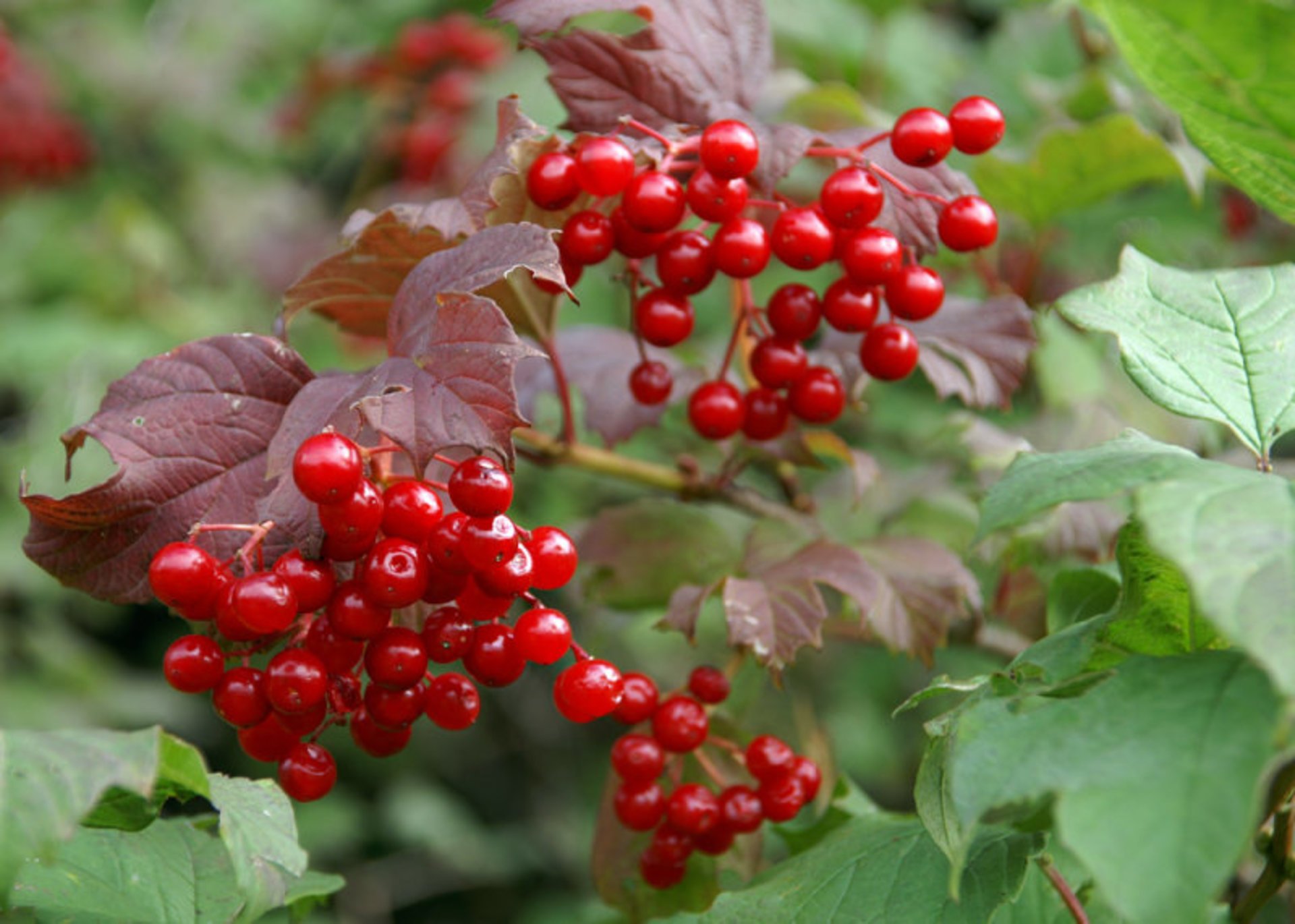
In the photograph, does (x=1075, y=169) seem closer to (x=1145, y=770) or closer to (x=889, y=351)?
(x=889, y=351)

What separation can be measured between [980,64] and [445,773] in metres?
2.55

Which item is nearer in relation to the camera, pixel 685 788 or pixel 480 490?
pixel 480 490

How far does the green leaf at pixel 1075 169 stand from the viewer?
5.34 ft

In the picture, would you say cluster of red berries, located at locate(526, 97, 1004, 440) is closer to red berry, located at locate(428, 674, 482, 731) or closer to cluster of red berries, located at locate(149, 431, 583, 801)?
cluster of red berries, located at locate(149, 431, 583, 801)

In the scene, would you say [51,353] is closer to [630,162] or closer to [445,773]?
[445,773]

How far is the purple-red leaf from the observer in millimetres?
952

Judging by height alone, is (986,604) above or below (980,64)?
below

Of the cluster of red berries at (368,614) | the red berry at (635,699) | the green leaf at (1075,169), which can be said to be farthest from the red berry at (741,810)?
the green leaf at (1075,169)

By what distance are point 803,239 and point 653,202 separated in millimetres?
157

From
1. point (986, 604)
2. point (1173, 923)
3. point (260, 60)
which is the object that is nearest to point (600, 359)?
point (986, 604)

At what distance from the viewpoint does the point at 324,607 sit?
923 mm

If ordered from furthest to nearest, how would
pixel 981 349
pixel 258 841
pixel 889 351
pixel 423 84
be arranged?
pixel 423 84 < pixel 981 349 < pixel 889 351 < pixel 258 841

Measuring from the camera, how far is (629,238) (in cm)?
110

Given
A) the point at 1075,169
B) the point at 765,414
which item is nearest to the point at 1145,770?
the point at 765,414
